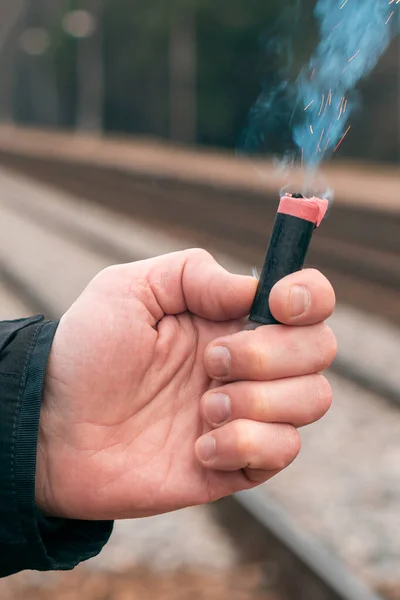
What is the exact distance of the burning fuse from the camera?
4.90 ft

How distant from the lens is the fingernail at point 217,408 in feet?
5.66

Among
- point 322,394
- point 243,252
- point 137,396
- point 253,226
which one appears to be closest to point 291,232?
point 322,394

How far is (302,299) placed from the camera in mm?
1579

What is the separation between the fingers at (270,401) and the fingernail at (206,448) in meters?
0.03

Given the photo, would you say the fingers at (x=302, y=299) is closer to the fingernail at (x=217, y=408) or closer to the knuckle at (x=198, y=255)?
the fingernail at (x=217, y=408)

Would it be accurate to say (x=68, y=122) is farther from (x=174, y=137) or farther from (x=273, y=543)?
(x=273, y=543)

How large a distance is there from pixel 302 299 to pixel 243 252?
45.4 feet

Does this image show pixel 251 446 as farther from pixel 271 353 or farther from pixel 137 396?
pixel 137 396

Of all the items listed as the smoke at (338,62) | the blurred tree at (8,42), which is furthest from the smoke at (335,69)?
the blurred tree at (8,42)

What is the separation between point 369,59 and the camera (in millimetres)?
1429

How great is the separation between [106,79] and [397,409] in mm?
64515

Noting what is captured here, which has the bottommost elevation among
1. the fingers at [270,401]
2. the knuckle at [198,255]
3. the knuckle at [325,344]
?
the fingers at [270,401]

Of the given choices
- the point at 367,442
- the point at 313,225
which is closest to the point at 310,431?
the point at 367,442

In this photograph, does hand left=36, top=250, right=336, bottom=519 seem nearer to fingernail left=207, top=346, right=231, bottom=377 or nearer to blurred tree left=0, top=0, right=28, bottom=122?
fingernail left=207, top=346, right=231, bottom=377
